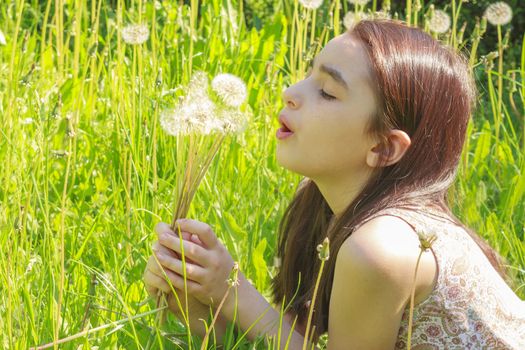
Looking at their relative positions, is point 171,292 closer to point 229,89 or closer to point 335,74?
point 229,89

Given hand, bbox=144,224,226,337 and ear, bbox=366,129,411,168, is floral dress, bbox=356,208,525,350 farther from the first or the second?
hand, bbox=144,224,226,337

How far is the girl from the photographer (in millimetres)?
1548

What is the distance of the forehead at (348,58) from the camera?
1.67 meters

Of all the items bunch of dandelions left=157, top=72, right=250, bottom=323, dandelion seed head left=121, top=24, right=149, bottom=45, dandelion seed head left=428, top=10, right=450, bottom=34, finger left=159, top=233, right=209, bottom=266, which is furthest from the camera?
dandelion seed head left=428, top=10, right=450, bottom=34

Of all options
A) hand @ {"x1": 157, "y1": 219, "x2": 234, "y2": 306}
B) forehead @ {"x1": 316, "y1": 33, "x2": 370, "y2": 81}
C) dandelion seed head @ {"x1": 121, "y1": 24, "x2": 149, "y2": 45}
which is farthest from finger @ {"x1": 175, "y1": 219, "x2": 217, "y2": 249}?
dandelion seed head @ {"x1": 121, "y1": 24, "x2": 149, "y2": 45}

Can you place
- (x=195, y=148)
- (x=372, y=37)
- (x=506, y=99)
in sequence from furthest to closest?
(x=506, y=99)
(x=372, y=37)
(x=195, y=148)

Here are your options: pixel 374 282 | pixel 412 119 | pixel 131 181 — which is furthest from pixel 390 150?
pixel 131 181

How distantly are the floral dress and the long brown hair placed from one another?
72 millimetres

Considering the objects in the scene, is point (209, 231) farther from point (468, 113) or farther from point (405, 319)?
point (468, 113)

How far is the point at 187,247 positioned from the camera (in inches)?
62.8

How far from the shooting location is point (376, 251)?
4.94 feet

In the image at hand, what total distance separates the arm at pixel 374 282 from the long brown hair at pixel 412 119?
88 mm

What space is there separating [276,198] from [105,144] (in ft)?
1.41

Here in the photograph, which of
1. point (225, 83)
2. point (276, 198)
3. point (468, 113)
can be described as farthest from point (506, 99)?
point (225, 83)
